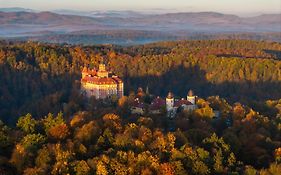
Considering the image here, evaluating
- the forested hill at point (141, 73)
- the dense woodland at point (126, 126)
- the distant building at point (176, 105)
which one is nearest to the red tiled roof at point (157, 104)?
the distant building at point (176, 105)

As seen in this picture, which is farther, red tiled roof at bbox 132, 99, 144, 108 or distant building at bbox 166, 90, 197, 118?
red tiled roof at bbox 132, 99, 144, 108

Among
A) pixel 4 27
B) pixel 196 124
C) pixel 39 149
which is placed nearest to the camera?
pixel 39 149

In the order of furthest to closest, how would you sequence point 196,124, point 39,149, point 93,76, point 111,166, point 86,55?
1. point 86,55
2. point 93,76
3. point 196,124
4. point 39,149
5. point 111,166

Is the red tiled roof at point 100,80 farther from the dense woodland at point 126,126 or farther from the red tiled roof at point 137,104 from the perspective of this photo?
the red tiled roof at point 137,104

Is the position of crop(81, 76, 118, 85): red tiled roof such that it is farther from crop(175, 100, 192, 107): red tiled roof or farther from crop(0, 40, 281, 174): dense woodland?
crop(175, 100, 192, 107): red tiled roof

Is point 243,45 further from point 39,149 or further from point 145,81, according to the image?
point 39,149

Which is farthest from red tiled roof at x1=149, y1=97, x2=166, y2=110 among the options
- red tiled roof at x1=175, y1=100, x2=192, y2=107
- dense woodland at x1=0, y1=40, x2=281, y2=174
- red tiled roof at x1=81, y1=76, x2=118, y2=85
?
red tiled roof at x1=81, y1=76, x2=118, y2=85

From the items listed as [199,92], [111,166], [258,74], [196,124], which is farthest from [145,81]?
[111,166]

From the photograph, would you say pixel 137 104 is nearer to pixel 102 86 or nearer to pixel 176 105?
pixel 176 105
